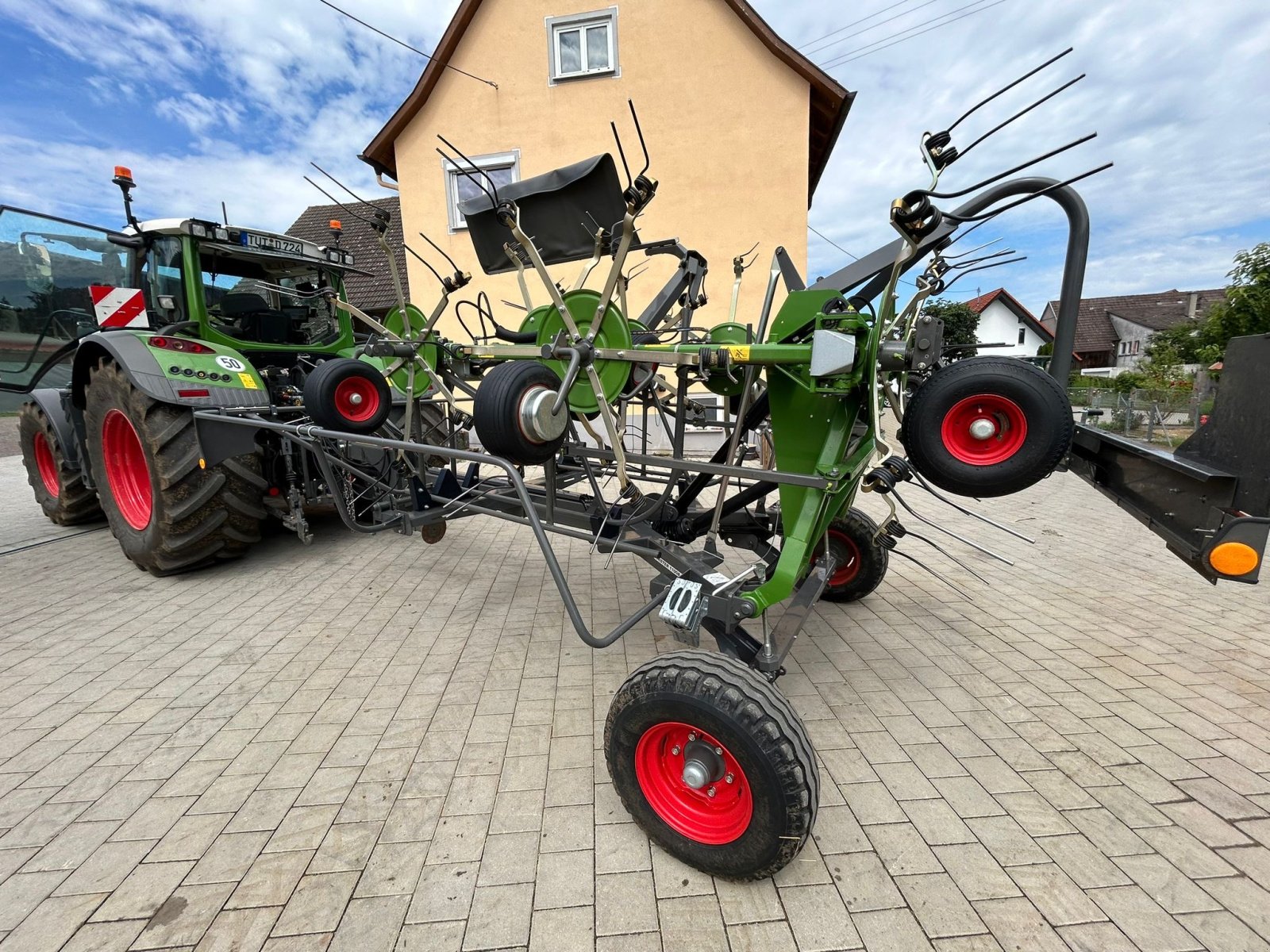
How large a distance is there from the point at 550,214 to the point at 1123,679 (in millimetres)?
3660

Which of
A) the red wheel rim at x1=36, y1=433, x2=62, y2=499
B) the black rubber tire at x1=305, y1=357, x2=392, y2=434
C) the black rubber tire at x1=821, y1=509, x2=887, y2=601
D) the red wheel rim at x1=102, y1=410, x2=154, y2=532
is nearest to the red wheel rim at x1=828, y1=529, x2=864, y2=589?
the black rubber tire at x1=821, y1=509, x2=887, y2=601

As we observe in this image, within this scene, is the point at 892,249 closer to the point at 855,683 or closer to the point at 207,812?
the point at 855,683

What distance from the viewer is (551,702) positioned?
268cm

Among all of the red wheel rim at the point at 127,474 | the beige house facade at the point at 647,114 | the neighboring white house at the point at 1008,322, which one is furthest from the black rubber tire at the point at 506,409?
the neighboring white house at the point at 1008,322

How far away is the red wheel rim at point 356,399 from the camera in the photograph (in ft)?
10.4

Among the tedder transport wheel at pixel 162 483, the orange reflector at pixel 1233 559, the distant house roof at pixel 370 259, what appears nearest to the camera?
the orange reflector at pixel 1233 559

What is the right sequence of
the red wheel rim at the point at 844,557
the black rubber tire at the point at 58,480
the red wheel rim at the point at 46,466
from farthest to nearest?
1. the red wheel rim at the point at 46,466
2. the black rubber tire at the point at 58,480
3. the red wheel rim at the point at 844,557

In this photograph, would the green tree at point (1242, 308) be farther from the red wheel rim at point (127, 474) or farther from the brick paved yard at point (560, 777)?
the red wheel rim at point (127, 474)

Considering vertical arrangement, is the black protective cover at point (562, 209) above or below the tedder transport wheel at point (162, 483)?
above

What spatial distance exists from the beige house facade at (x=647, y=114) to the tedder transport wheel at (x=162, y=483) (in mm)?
4968

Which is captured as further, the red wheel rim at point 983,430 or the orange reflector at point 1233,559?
the red wheel rim at point 983,430

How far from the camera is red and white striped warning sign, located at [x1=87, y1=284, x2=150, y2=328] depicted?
4281 mm

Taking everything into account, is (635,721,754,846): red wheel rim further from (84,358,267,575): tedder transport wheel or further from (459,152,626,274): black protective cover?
(84,358,267,575): tedder transport wheel

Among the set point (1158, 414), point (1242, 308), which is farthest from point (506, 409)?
point (1242, 308)
